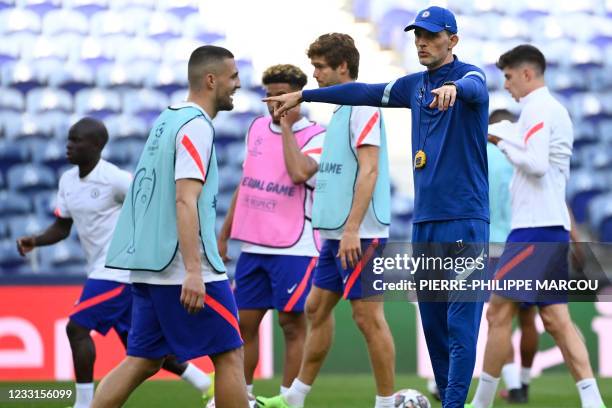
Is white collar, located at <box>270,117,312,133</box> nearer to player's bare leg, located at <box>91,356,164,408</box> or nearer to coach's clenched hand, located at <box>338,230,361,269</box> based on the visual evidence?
coach's clenched hand, located at <box>338,230,361,269</box>

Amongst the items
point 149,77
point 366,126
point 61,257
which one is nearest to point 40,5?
point 149,77

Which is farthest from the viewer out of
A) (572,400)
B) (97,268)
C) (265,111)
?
(265,111)

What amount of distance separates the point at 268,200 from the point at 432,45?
8.01 ft

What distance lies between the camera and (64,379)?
11.1 metres

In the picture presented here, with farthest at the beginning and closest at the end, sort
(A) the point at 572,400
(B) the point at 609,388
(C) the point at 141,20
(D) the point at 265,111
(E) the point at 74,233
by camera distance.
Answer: (C) the point at 141,20, (D) the point at 265,111, (E) the point at 74,233, (B) the point at 609,388, (A) the point at 572,400

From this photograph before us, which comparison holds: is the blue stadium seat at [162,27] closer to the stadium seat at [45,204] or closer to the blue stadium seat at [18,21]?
the blue stadium seat at [18,21]

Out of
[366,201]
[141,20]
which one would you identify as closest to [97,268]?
[366,201]

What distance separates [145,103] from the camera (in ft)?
50.0

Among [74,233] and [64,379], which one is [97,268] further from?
[74,233]

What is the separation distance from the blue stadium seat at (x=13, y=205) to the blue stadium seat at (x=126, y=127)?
1.49m

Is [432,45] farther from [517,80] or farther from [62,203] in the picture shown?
[62,203]

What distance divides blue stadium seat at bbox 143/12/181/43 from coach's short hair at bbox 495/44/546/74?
350 inches

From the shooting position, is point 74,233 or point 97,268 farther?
point 74,233

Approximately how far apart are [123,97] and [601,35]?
6985 mm
